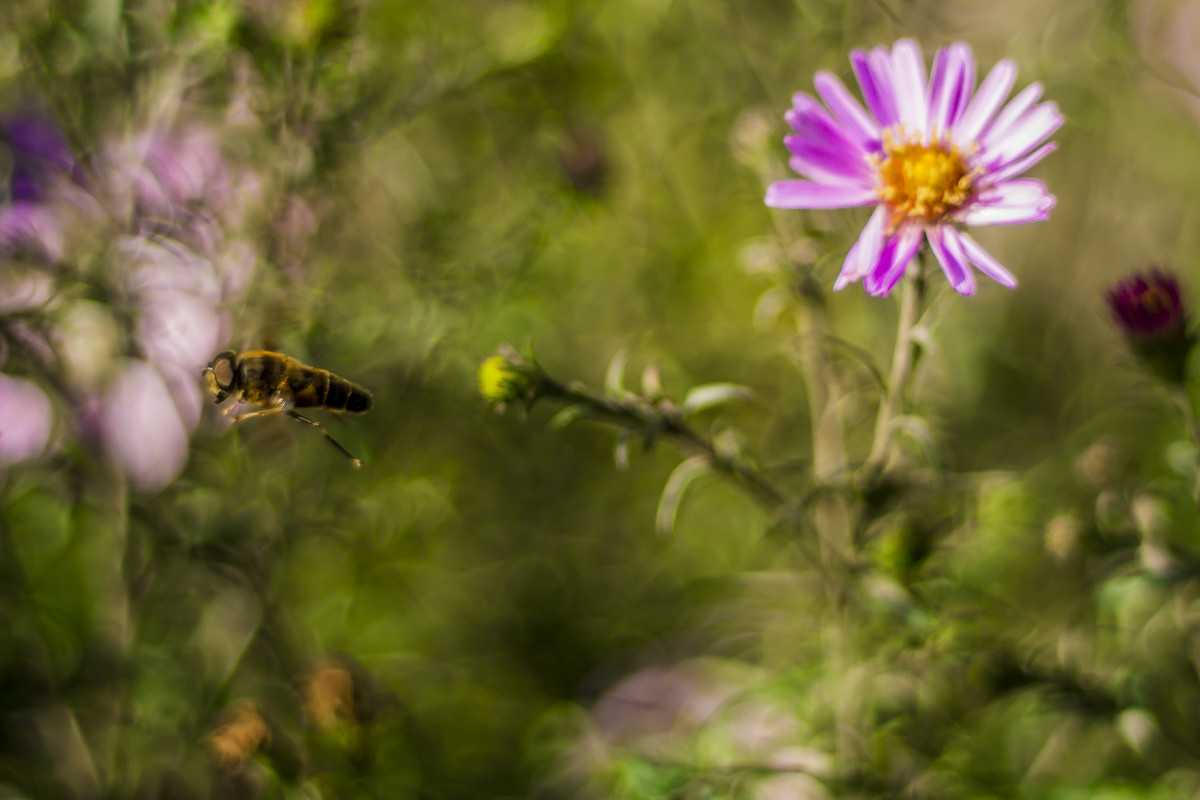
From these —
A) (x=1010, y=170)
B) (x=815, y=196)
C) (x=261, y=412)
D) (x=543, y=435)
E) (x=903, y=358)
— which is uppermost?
(x=543, y=435)

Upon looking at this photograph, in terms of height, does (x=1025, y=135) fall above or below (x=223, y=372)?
above

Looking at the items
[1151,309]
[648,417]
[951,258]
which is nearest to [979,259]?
[951,258]

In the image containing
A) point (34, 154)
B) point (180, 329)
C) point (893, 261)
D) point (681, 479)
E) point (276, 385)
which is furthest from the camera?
point (34, 154)

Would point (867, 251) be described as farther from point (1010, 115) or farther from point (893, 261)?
point (1010, 115)

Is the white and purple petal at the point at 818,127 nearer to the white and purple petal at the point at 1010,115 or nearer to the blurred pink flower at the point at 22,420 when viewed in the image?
the white and purple petal at the point at 1010,115

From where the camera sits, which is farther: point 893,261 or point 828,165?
point 828,165

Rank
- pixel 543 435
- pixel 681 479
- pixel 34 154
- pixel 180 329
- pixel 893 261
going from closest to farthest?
1. pixel 893 261
2. pixel 681 479
3. pixel 180 329
4. pixel 34 154
5. pixel 543 435
